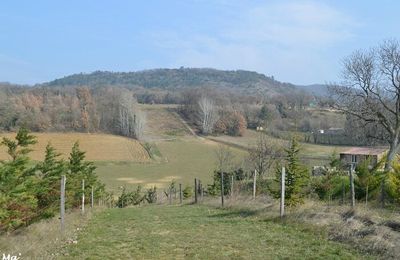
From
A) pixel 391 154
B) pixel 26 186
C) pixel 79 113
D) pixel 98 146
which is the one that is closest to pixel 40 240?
pixel 26 186

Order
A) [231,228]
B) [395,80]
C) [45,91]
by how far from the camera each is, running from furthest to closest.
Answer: [45,91] < [395,80] < [231,228]

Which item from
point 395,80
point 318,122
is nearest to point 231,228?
point 395,80

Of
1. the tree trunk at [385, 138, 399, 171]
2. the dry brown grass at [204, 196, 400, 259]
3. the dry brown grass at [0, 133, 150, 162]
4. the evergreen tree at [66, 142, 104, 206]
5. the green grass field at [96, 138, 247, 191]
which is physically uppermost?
the tree trunk at [385, 138, 399, 171]

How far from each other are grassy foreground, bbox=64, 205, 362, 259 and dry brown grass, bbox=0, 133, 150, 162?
76.9 meters

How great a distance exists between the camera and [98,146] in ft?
335

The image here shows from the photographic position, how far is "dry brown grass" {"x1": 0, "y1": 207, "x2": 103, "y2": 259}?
10.3m

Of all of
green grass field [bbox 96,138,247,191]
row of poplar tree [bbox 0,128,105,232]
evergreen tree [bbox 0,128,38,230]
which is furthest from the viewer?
green grass field [bbox 96,138,247,191]

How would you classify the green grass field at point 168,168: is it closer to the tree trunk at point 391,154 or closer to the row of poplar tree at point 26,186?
the row of poplar tree at point 26,186

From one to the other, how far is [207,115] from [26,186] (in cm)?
12454

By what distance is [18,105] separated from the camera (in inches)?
4951

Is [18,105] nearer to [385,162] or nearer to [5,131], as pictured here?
[5,131]

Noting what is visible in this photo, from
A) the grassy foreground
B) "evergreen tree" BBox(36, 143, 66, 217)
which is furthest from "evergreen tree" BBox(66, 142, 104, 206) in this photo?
the grassy foreground

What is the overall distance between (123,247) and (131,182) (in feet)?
202

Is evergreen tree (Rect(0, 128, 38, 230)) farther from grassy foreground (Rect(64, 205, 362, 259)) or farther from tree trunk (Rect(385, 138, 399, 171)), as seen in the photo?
tree trunk (Rect(385, 138, 399, 171))
